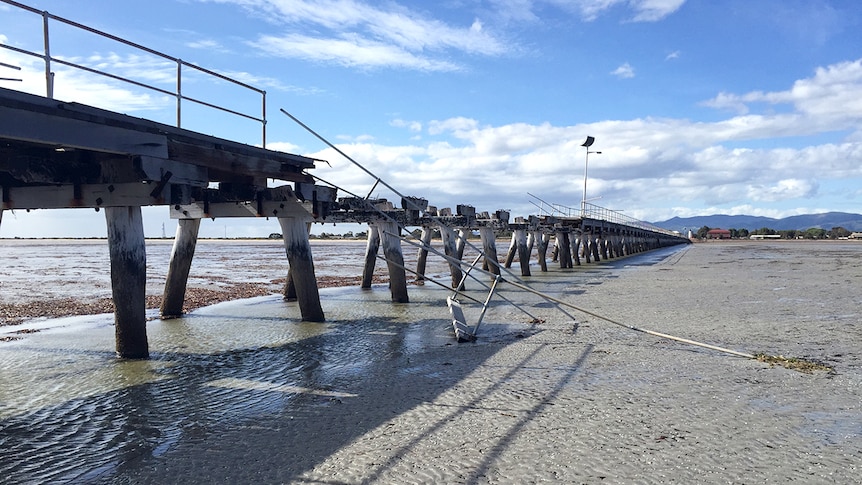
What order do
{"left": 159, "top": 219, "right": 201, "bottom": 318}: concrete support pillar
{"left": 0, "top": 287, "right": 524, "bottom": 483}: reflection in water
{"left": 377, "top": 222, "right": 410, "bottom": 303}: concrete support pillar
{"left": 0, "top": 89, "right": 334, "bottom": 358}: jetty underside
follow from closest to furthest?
{"left": 0, "top": 287, "right": 524, "bottom": 483}: reflection in water → {"left": 0, "top": 89, "right": 334, "bottom": 358}: jetty underside → {"left": 159, "top": 219, "right": 201, "bottom": 318}: concrete support pillar → {"left": 377, "top": 222, "right": 410, "bottom": 303}: concrete support pillar

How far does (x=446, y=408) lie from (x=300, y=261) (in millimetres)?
7080

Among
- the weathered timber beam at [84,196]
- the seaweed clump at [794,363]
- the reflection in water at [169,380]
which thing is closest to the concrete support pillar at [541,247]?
the reflection in water at [169,380]

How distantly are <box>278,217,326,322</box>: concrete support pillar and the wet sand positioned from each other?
81cm

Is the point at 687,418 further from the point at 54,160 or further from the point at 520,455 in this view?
the point at 54,160

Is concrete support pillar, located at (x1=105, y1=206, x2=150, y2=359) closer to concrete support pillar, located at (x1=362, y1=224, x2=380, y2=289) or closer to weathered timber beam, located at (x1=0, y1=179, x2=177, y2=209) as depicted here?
weathered timber beam, located at (x1=0, y1=179, x2=177, y2=209)

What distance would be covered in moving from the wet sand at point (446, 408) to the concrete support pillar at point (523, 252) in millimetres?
14493

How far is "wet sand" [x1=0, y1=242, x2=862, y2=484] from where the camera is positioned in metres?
5.05

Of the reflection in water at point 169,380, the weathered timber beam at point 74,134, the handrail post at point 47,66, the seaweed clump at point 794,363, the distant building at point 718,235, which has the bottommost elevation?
the reflection in water at point 169,380

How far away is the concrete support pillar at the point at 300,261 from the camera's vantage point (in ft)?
42.1

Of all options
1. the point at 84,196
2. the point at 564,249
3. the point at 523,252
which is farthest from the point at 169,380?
the point at 564,249

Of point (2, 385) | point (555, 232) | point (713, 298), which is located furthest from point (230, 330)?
point (555, 232)

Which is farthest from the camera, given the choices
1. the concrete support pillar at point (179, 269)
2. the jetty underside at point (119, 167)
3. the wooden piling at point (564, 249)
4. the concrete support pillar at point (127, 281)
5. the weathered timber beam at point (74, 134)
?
the wooden piling at point (564, 249)

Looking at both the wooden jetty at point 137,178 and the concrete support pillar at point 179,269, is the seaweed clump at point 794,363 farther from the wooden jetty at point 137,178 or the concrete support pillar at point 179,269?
the concrete support pillar at point 179,269

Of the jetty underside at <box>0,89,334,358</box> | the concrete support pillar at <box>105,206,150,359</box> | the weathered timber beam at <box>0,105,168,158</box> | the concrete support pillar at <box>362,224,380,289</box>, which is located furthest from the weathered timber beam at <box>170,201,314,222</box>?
the concrete support pillar at <box>362,224,380,289</box>
